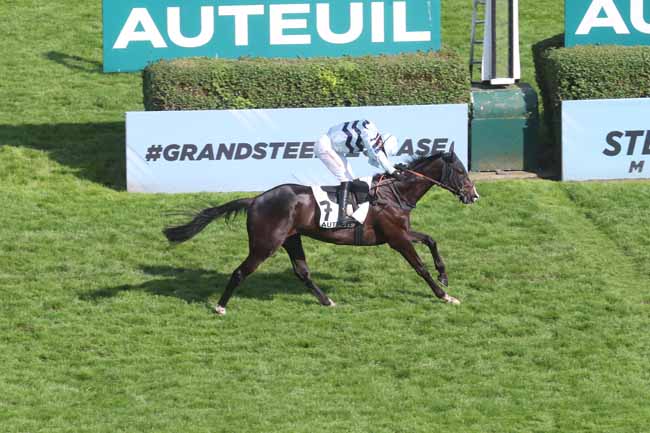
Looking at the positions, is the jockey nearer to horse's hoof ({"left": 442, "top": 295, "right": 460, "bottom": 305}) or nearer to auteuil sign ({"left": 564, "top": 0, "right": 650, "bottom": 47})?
horse's hoof ({"left": 442, "top": 295, "right": 460, "bottom": 305})

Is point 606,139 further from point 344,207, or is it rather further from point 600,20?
point 344,207

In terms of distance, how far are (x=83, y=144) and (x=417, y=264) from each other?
9.02 metres

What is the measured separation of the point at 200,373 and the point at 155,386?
1.77ft

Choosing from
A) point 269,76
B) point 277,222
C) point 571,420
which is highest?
point 269,76

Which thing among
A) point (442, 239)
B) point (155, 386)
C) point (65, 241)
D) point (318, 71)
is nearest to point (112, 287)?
point (65, 241)

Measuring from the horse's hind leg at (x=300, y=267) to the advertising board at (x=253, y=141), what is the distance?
4.41 m

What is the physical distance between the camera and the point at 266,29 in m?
21.4

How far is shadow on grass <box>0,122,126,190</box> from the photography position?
21.1 metres

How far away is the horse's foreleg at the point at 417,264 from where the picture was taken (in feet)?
50.3

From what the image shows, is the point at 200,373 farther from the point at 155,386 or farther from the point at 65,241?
the point at 65,241

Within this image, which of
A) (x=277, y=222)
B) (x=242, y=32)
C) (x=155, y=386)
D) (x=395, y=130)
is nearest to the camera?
(x=155, y=386)

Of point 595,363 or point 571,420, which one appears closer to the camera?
point 571,420

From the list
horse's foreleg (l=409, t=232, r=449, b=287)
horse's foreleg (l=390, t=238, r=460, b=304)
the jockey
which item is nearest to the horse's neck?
the jockey

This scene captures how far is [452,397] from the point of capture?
12773 millimetres
